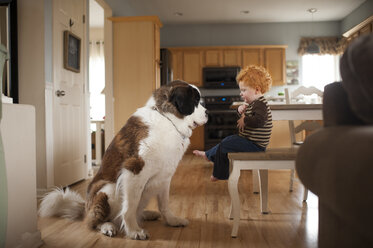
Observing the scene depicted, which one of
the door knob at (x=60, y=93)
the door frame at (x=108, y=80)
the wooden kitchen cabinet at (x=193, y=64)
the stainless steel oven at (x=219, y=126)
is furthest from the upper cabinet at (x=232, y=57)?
the door knob at (x=60, y=93)

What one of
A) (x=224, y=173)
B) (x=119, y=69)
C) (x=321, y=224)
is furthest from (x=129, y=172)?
(x=119, y=69)

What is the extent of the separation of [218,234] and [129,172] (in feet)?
1.91

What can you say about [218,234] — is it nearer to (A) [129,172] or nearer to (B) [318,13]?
(A) [129,172]

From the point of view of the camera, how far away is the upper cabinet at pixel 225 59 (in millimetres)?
7363

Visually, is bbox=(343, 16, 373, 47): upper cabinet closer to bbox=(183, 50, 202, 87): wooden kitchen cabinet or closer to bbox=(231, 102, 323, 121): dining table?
bbox=(183, 50, 202, 87): wooden kitchen cabinet

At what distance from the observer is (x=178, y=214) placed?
2.29 metres

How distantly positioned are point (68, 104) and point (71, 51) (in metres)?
0.54

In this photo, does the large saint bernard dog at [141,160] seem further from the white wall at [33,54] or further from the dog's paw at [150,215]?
the white wall at [33,54]

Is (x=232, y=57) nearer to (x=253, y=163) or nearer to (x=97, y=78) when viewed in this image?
(x=97, y=78)

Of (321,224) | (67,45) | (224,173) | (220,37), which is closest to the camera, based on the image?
(321,224)

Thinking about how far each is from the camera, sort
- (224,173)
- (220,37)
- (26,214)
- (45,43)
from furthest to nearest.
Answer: (220,37) → (45,43) → (224,173) → (26,214)

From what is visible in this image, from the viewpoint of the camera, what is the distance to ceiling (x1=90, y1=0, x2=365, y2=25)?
245 inches

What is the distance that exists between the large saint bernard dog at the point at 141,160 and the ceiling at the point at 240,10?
4.35m

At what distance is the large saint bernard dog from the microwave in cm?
555
